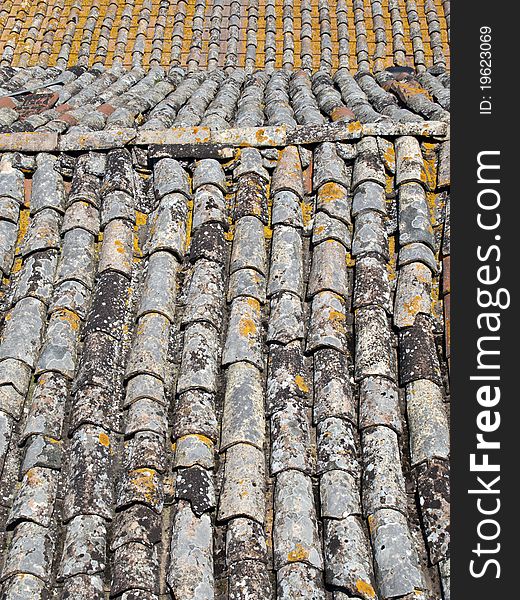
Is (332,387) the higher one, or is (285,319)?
(285,319)

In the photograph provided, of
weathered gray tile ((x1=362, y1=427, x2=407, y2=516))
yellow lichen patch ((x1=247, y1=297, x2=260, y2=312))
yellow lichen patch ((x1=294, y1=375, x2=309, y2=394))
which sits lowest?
weathered gray tile ((x1=362, y1=427, x2=407, y2=516))

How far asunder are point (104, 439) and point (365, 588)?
1.36m

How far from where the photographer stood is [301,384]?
3666 millimetres

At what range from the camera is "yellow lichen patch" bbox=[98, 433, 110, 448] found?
11.4 feet

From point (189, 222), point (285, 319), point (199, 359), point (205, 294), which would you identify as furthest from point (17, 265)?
point (285, 319)

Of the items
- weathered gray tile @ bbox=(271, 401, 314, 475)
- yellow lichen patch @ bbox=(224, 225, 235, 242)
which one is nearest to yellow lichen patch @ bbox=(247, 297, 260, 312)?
yellow lichen patch @ bbox=(224, 225, 235, 242)

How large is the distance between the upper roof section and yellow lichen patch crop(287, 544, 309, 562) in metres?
6.94

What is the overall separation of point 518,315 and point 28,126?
3493 millimetres

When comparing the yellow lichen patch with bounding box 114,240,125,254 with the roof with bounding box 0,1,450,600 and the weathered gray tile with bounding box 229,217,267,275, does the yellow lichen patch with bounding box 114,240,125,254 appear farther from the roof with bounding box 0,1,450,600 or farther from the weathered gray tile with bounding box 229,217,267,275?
the weathered gray tile with bounding box 229,217,267,275

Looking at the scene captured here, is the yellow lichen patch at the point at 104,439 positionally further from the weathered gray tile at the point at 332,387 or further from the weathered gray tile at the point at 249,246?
the weathered gray tile at the point at 249,246

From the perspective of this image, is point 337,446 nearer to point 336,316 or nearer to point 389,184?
point 336,316

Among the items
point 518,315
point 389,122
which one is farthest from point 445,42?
point 518,315

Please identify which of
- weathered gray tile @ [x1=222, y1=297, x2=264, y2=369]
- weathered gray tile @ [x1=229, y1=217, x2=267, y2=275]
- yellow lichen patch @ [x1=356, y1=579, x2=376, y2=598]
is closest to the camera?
yellow lichen patch @ [x1=356, y1=579, x2=376, y2=598]

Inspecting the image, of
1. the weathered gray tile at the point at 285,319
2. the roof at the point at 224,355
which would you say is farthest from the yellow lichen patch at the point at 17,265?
the weathered gray tile at the point at 285,319
